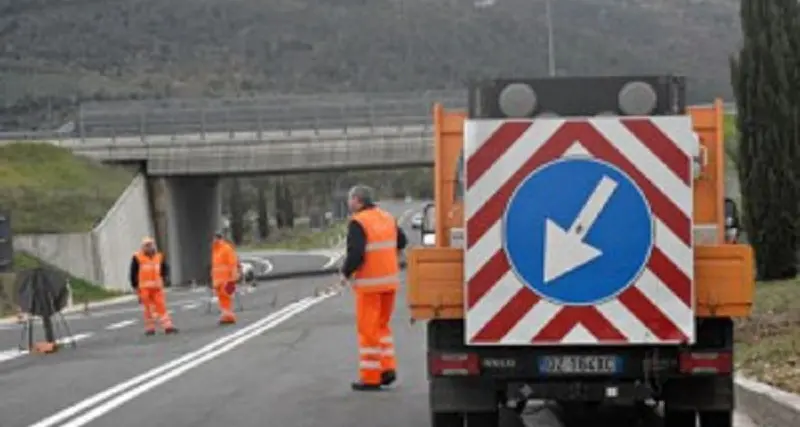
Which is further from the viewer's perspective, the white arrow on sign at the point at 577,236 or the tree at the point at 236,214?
the tree at the point at 236,214

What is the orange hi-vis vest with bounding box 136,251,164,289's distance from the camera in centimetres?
2430

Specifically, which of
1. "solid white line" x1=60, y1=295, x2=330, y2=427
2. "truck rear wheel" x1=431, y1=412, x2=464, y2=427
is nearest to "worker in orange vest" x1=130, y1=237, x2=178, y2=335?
"solid white line" x1=60, y1=295, x2=330, y2=427

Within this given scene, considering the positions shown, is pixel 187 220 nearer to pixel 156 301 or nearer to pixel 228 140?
pixel 228 140

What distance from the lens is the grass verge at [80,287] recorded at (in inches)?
1813

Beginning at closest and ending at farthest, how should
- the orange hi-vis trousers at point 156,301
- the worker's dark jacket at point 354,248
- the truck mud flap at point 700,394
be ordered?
the truck mud flap at point 700,394 < the worker's dark jacket at point 354,248 < the orange hi-vis trousers at point 156,301

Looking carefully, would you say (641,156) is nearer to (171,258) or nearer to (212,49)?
(171,258)

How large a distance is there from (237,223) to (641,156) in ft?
348

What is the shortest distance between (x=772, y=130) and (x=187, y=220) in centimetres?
4194

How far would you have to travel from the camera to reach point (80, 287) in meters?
47.1

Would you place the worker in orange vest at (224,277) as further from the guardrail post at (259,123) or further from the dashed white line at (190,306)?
the guardrail post at (259,123)

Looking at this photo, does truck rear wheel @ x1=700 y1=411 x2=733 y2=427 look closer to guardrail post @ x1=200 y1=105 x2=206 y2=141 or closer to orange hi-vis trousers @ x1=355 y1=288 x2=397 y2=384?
orange hi-vis trousers @ x1=355 y1=288 x2=397 y2=384

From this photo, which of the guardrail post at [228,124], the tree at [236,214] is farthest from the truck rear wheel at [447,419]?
the tree at [236,214]

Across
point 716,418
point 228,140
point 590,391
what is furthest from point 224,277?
point 228,140

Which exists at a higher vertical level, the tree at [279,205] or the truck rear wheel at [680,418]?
the truck rear wheel at [680,418]
